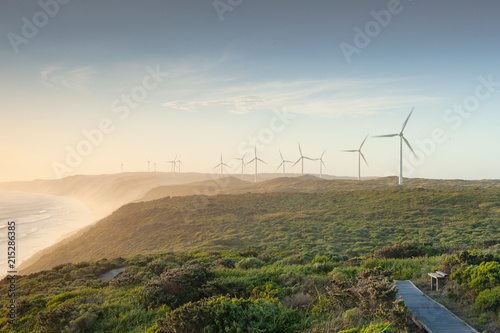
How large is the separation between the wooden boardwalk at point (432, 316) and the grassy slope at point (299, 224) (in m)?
16.7

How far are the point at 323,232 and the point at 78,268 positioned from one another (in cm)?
2695

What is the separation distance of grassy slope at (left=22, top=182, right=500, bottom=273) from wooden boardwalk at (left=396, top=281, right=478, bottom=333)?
54.9ft

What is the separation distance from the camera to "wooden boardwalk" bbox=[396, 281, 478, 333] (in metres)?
9.25

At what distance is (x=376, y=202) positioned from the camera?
6000 cm

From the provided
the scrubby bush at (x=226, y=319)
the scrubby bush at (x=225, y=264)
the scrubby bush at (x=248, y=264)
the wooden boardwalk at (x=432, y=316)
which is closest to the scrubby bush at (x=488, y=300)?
the wooden boardwalk at (x=432, y=316)

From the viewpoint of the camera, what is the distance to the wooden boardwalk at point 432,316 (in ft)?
30.3

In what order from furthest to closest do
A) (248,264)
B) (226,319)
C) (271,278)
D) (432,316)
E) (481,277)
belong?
(248,264)
(271,278)
(481,277)
(432,316)
(226,319)

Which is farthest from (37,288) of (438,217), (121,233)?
(438,217)

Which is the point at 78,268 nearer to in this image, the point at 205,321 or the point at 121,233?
the point at 205,321

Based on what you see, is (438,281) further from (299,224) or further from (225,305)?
(299,224)

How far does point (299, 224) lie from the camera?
45.6 meters

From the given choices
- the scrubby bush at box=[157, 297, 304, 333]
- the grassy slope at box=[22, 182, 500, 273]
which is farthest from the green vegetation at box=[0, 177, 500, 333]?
the grassy slope at box=[22, 182, 500, 273]

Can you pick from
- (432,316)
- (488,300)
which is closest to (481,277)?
(488,300)

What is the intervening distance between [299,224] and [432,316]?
35.7 meters
